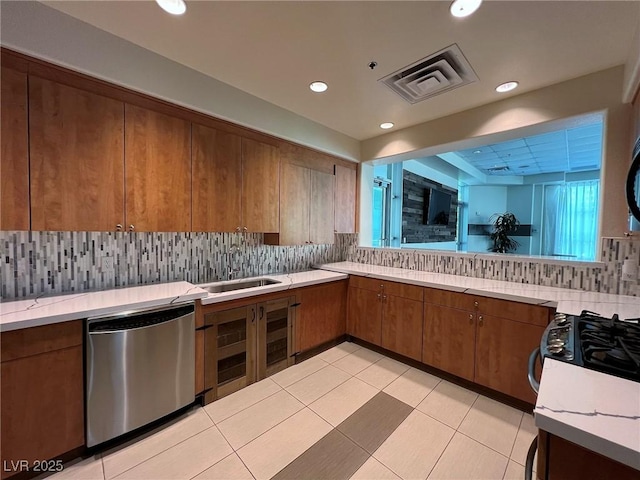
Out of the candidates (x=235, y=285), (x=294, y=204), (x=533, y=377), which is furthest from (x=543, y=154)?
(x=235, y=285)

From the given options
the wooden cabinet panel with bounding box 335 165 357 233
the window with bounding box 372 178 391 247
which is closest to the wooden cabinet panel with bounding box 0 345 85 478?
the wooden cabinet panel with bounding box 335 165 357 233

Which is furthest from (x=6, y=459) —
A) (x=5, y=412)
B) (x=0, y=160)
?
(x=0, y=160)

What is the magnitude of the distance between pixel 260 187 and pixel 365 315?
1878 mm

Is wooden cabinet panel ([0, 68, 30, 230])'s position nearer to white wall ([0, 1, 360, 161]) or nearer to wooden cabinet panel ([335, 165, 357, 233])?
white wall ([0, 1, 360, 161])

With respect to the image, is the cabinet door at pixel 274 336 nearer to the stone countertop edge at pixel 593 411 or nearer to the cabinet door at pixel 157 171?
the cabinet door at pixel 157 171

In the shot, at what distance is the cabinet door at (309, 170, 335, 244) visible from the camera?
10.9ft

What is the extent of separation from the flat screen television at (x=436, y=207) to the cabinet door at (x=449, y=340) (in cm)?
352

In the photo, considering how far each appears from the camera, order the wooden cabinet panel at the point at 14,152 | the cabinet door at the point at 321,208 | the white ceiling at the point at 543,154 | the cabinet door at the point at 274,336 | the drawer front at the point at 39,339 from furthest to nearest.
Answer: the white ceiling at the point at 543,154 → the cabinet door at the point at 321,208 → the cabinet door at the point at 274,336 → the wooden cabinet panel at the point at 14,152 → the drawer front at the point at 39,339

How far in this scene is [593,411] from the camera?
74 cm

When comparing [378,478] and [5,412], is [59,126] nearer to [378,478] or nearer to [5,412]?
[5,412]

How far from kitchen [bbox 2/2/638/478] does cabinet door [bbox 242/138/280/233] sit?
0.04 feet

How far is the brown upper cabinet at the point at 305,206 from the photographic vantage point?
3.03 m

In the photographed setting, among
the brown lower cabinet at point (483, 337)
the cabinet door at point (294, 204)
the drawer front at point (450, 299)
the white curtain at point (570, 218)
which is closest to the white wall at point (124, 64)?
the cabinet door at point (294, 204)

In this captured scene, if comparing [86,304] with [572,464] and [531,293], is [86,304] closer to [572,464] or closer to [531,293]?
[572,464]
